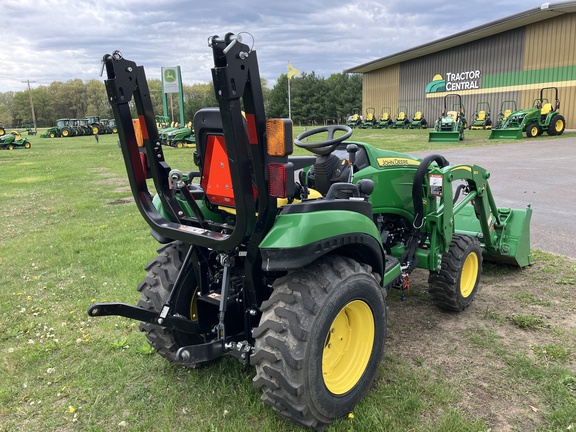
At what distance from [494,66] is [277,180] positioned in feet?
110

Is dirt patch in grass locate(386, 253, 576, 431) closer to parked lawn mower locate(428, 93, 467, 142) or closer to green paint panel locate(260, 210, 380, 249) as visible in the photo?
green paint panel locate(260, 210, 380, 249)

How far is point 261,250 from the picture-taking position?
89.4 inches

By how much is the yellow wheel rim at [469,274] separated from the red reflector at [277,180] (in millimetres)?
2541

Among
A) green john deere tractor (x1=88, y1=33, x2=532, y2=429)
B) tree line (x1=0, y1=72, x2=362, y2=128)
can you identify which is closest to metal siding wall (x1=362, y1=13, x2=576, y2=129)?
tree line (x1=0, y1=72, x2=362, y2=128)

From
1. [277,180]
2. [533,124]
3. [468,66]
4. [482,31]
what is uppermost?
[482,31]

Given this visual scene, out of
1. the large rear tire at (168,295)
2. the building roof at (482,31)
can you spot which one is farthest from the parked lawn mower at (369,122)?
the large rear tire at (168,295)

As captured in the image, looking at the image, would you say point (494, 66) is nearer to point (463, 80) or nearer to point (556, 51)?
point (463, 80)

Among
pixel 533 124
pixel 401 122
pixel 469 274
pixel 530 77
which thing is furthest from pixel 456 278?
pixel 401 122

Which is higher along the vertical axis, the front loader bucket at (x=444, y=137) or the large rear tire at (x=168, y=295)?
the front loader bucket at (x=444, y=137)

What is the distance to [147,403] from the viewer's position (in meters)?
2.85

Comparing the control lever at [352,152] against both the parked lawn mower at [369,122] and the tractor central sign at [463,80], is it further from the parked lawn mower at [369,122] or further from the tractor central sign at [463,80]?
the parked lawn mower at [369,122]

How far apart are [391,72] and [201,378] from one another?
4211cm

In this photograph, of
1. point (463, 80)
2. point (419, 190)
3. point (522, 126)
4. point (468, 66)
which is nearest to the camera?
point (419, 190)

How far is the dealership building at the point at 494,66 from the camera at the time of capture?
26469 mm
